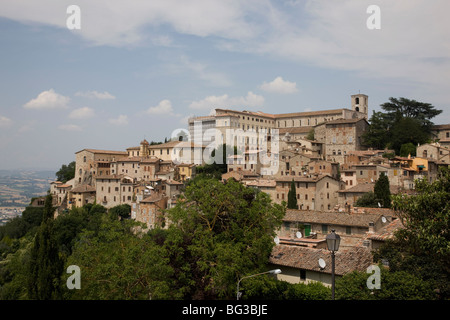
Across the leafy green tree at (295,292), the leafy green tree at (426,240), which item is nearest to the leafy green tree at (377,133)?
the leafy green tree at (426,240)

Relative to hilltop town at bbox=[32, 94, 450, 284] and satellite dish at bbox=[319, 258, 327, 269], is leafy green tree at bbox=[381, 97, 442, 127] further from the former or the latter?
satellite dish at bbox=[319, 258, 327, 269]

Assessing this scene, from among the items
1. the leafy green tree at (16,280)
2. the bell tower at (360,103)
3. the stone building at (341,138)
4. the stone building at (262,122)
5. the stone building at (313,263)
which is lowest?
the leafy green tree at (16,280)

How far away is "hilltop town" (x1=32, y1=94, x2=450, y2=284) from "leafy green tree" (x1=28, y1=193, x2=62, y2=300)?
6.87 m

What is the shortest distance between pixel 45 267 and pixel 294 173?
42.5 m

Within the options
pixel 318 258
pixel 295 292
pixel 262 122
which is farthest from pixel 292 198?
pixel 262 122

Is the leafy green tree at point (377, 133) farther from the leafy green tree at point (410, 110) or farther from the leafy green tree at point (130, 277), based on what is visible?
the leafy green tree at point (130, 277)

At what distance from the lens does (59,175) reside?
95250mm

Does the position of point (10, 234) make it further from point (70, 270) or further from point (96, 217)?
point (70, 270)

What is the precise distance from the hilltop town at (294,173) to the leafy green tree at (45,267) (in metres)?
6.87

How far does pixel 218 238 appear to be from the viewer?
62.1 feet

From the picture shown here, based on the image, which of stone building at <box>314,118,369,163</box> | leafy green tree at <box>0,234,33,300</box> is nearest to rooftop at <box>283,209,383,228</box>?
leafy green tree at <box>0,234,33,300</box>

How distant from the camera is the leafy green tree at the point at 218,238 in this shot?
1711cm

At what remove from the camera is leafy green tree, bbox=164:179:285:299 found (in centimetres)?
1711
